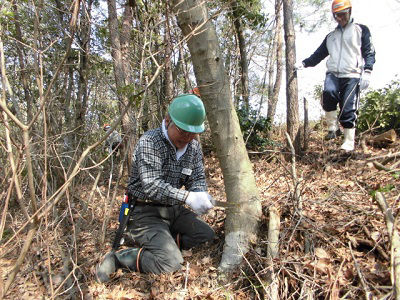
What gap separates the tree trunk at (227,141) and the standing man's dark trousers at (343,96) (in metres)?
2.43

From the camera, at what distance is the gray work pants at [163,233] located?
2722mm

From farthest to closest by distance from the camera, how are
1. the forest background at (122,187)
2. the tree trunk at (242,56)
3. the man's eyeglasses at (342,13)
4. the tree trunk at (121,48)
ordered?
the tree trunk at (242,56)
the tree trunk at (121,48)
the man's eyeglasses at (342,13)
the forest background at (122,187)

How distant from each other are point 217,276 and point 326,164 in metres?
2.35

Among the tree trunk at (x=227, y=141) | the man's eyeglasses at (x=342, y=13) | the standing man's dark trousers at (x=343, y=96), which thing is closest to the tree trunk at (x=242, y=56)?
the standing man's dark trousers at (x=343, y=96)

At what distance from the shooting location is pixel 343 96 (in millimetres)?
4375

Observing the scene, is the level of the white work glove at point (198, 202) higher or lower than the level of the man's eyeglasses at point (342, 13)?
lower

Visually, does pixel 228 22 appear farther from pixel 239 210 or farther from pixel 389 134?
pixel 239 210

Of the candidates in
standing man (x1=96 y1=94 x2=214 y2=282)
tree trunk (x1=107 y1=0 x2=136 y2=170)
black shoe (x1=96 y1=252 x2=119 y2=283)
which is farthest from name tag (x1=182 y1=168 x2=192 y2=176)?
tree trunk (x1=107 y1=0 x2=136 y2=170)

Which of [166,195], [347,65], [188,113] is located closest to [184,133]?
[188,113]

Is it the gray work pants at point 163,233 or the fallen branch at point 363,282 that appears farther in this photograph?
the gray work pants at point 163,233

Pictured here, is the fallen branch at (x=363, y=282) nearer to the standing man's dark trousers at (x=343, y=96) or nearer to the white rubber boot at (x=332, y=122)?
the standing man's dark trousers at (x=343, y=96)

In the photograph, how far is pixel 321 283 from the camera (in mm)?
2051

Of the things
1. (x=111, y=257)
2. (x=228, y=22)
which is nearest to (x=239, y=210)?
(x=111, y=257)

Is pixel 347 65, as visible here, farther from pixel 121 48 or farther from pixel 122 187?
pixel 122 187
